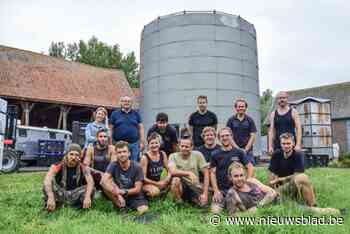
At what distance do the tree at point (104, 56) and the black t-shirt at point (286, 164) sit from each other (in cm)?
3456


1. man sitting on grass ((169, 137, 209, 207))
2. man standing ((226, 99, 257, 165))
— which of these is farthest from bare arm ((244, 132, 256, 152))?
man sitting on grass ((169, 137, 209, 207))

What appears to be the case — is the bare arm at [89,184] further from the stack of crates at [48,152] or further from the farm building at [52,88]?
the farm building at [52,88]

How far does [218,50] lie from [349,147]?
62.6ft

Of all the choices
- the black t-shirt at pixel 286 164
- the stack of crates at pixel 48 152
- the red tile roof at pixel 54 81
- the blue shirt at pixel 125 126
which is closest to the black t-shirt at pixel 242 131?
the black t-shirt at pixel 286 164

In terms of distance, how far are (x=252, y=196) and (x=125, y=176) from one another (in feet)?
5.19

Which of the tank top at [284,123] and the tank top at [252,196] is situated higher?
the tank top at [284,123]

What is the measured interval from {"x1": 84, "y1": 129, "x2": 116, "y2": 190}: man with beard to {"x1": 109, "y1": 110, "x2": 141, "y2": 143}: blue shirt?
2.95 ft

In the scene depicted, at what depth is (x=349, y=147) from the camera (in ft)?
83.8

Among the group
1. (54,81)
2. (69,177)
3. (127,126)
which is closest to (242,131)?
(127,126)

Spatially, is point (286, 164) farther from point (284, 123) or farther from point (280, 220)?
point (280, 220)

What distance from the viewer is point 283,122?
16.8 feet

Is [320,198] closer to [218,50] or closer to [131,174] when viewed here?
[131,174]

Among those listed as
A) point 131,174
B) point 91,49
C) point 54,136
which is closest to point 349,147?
point 54,136

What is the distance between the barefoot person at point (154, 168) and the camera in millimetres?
4504
